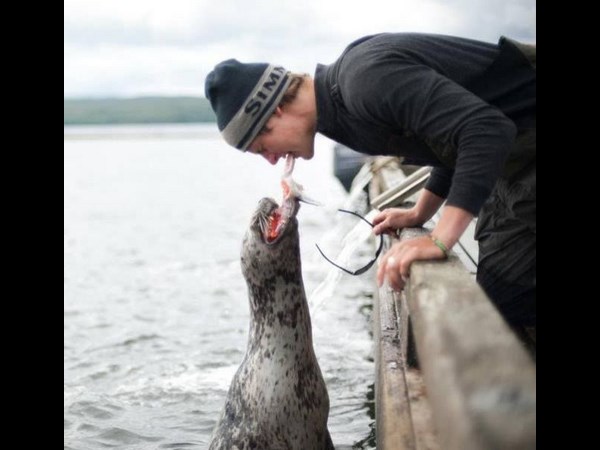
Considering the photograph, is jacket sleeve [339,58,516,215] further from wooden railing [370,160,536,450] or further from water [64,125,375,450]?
water [64,125,375,450]

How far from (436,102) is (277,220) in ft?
4.99

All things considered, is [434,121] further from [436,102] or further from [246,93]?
[246,93]

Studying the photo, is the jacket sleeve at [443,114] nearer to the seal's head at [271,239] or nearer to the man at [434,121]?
the man at [434,121]

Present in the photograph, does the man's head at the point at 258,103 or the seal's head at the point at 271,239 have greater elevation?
the man's head at the point at 258,103

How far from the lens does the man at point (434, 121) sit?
306 cm

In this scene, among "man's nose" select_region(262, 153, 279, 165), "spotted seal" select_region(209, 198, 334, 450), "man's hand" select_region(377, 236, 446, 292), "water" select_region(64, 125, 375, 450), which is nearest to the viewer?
"man's hand" select_region(377, 236, 446, 292)

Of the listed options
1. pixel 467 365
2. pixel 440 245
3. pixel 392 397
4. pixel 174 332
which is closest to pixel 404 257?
pixel 440 245

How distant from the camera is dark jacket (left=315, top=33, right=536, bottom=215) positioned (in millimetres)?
3039

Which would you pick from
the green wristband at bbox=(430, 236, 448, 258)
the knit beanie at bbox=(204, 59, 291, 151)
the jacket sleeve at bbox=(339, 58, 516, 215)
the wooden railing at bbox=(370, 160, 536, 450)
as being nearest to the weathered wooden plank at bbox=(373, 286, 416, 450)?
the wooden railing at bbox=(370, 160, 536, 450)

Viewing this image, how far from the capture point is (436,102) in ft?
10.3

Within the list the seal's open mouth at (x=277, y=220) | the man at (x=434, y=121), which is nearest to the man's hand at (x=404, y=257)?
the man at (x=434, y=121)

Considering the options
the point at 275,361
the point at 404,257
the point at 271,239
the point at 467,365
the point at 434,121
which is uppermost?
the point at 434,121
